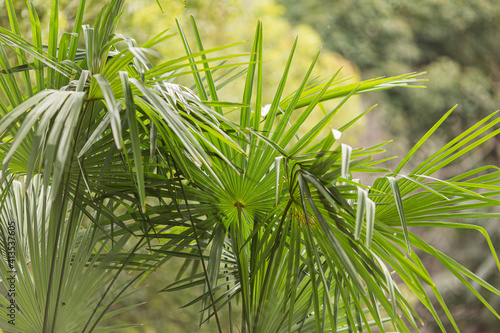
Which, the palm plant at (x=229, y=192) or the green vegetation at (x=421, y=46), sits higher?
the green vegetation at (x=421, y=46)

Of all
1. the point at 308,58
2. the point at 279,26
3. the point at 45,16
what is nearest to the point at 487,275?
the point at 308,58

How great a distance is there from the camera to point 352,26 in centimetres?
816

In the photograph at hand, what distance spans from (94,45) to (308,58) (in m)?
4.98

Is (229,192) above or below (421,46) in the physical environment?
below

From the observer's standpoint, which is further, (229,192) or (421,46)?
(421,46)

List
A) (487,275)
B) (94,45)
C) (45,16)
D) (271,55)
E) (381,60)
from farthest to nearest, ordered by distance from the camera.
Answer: (381,60), (487,275), (271,55), (45,16), (94,45)

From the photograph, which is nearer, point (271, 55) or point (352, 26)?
point (271, 55)

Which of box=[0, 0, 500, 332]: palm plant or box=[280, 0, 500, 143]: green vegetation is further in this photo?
box=[280, 0, 500, 143]: green vegetation

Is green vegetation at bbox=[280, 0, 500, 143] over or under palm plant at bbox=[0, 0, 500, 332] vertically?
over

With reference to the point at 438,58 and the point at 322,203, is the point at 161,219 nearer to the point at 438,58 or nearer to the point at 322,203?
the point at 322,203

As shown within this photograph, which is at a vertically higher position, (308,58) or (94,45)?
(308,58)

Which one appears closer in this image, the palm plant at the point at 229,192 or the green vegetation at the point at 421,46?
the palm plant at the point at 229,192

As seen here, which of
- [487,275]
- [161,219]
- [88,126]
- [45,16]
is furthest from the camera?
[487,275]

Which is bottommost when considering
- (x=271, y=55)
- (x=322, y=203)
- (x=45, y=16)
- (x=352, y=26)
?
(x=322, y=203)
